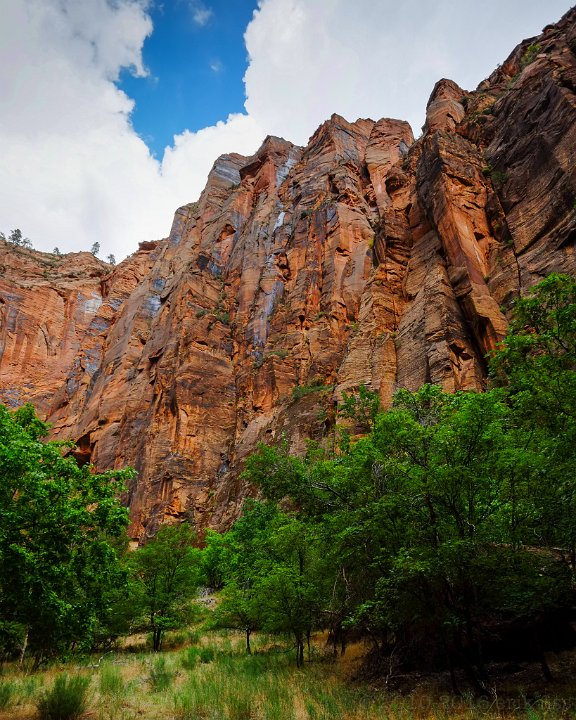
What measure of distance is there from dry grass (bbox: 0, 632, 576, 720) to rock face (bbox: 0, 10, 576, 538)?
7.43 metres

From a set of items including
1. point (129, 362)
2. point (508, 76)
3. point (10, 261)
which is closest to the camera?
point (508, 76)

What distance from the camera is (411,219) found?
1363 inches

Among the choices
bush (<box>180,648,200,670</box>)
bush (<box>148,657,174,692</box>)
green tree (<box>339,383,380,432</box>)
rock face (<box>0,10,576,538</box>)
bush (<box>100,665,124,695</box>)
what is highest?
rock face (<box>0,10,576,538</box>)

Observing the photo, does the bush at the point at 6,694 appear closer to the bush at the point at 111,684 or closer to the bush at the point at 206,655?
the bush at the point at 111,684

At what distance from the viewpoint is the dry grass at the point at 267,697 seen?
23.4 feet

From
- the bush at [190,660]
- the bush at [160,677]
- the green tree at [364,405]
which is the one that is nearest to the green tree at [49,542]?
the bush at [160,677]

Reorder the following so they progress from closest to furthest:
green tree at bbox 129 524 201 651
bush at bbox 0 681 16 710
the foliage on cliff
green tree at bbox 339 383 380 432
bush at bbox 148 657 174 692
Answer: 1. the foliage on cliff
2. bush at bbox 0 681 16 710
3. bush at bbox 148 657 174 692
4. green tree at bbox 339 383 380 432
5. green tree at bbox 129 524 201 651

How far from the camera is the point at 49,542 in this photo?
7.34 meters

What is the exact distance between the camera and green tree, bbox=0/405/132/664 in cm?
694

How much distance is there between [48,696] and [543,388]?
10.6 m

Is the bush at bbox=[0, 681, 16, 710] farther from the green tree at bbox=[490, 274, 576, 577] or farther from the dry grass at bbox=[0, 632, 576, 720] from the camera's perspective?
the green tree at bbox=[490, 274, 576, 577]

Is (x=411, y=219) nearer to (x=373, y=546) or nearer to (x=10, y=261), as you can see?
(x=373, y=546)

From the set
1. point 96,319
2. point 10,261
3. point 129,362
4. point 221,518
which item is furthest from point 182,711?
point 10,261

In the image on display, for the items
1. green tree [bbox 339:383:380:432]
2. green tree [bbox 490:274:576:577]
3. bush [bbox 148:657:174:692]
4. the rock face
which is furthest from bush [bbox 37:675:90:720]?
the rock face
